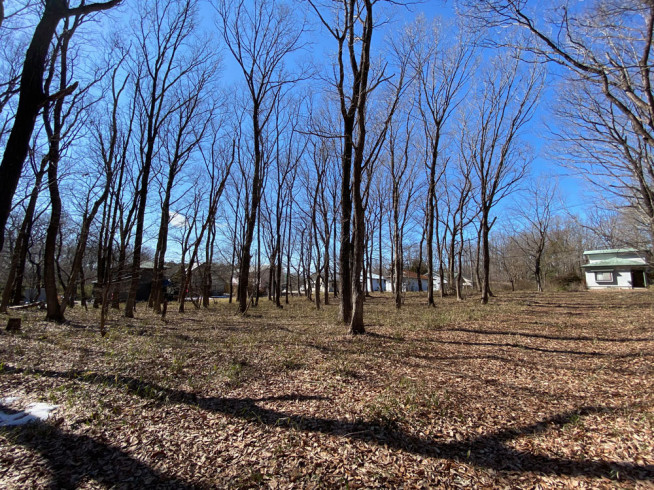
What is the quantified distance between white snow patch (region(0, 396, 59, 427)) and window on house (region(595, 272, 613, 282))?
140 ft

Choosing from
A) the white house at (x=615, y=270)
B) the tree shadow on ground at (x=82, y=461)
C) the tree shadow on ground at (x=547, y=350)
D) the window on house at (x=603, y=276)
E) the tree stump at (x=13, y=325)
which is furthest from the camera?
the window on house at (x=603, y=276)

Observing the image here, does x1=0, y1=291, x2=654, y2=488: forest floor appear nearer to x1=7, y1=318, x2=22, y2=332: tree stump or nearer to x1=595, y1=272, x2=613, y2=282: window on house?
x1=7, y1=318, x2=22, y2=332: tree stump

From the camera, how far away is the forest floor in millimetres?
2754

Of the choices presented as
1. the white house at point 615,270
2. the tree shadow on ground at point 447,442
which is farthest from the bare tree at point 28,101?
the white house at point 615,270

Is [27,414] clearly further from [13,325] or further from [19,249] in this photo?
[19,249]

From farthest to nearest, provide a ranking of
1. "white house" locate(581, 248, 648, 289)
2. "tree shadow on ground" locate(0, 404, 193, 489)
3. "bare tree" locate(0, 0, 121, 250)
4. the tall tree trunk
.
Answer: "white house" locate(581, 248, 648, 289)
the tall tree trunk
"bare tree" locate(0, 0, 121, 250)
"tree shadow on ground" locate(0, 404, 193, 489)

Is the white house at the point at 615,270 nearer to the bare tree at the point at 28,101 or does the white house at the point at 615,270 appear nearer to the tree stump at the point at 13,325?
the bare tree at the point at 28,101

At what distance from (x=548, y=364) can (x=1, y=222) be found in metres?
8.58

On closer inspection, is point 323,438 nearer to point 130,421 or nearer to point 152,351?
point 130,421

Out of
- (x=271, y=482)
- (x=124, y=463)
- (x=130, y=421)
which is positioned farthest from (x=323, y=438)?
(x=130, y=421)

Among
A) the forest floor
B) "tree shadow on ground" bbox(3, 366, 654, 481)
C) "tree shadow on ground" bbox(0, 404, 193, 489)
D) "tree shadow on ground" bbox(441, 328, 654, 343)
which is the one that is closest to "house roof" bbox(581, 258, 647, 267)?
"tree shadow on ground" bbox(441, 328, 654, 343)

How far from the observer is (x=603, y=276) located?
104 ft

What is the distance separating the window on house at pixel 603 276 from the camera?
3136 cm

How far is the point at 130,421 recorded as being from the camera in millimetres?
3617
